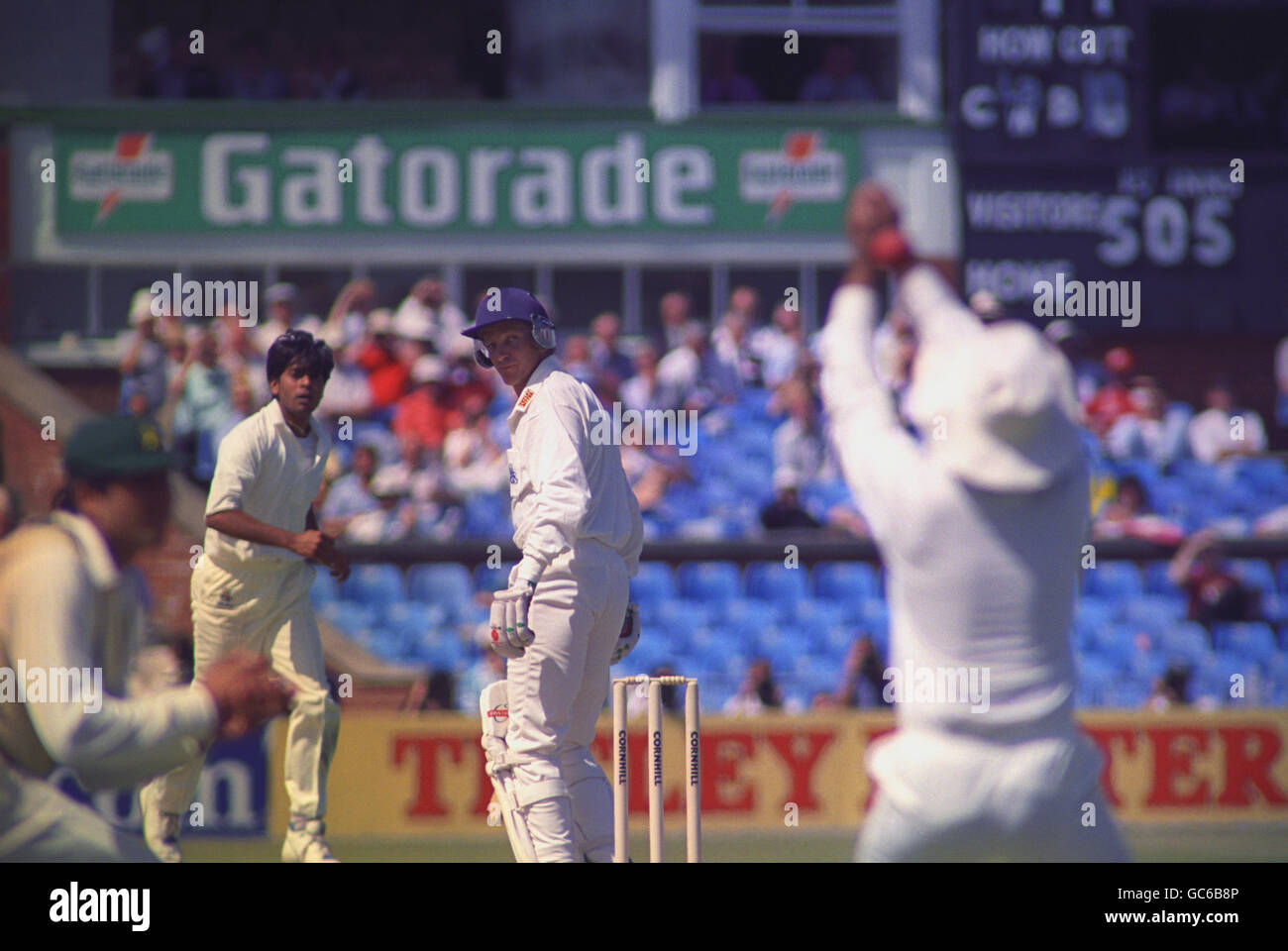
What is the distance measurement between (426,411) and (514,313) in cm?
610

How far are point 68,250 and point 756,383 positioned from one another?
579 cm

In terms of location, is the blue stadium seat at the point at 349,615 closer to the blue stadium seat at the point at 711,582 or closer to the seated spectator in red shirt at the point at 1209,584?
the blue stadium seat at the point at 711,582

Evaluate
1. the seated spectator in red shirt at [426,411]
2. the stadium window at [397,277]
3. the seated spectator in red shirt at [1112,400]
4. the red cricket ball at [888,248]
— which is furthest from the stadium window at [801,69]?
the red cricket ball at [888,248]

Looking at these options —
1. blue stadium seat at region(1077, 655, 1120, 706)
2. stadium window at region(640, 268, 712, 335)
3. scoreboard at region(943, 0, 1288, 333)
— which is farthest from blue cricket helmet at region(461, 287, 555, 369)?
stadium window at region(640, 268, 712, 335)

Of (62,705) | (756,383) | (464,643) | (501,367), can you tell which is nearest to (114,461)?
(62,705)

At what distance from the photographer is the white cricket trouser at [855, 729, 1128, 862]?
11.2 ft

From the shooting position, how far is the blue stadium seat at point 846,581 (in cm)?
1044

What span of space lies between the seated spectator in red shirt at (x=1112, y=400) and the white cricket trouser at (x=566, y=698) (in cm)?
747

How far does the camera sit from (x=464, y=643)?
9906 millimetres

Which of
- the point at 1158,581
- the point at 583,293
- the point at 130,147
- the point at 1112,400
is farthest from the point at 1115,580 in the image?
the point at 130,147

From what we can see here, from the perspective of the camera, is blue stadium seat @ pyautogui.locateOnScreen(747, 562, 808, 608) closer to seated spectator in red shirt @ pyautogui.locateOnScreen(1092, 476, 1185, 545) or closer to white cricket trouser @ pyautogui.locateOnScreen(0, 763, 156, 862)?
seated spectator in red shirt @ pyautogui.locateOnScreen(1092, 476, 1185, 545)

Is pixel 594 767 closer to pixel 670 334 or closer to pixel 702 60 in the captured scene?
pixel 670 334

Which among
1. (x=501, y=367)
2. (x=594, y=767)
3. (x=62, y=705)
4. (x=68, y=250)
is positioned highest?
(x=68, y=250)

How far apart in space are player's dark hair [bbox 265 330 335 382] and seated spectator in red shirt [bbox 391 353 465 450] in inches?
195
